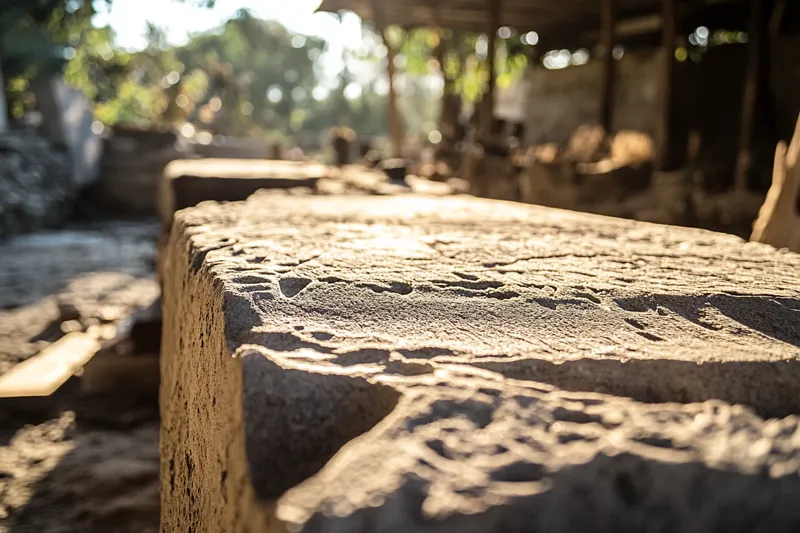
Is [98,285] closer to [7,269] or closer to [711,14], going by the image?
[7,269]

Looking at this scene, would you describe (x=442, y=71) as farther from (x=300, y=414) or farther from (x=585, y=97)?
(x=300, y=414)

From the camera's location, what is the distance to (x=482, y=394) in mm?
803

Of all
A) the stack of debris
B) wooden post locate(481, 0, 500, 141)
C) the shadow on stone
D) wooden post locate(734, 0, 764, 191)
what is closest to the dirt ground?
the shadow on stone

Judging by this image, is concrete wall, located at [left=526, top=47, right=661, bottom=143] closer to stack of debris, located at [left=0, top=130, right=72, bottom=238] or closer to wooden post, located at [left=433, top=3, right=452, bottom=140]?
wooden post, located at [left=433, top=3, right=452, bottom=140]

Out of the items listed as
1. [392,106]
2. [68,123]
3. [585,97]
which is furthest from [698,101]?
[68,123]

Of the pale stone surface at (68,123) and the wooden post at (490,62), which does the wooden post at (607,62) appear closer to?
the wooden post at (490,62)

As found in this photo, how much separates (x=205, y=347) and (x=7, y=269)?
6.88 meters

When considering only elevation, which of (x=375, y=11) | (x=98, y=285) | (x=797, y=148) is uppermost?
(x=375, y=11)

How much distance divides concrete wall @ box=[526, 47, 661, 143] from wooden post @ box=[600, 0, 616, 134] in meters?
0.90

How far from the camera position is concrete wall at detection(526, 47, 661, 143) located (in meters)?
9.70

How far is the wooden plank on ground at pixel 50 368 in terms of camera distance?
335 cm

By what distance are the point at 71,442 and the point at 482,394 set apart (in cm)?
266

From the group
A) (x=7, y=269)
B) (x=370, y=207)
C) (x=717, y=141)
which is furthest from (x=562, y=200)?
(x=7, y=269)

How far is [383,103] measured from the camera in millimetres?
38156
